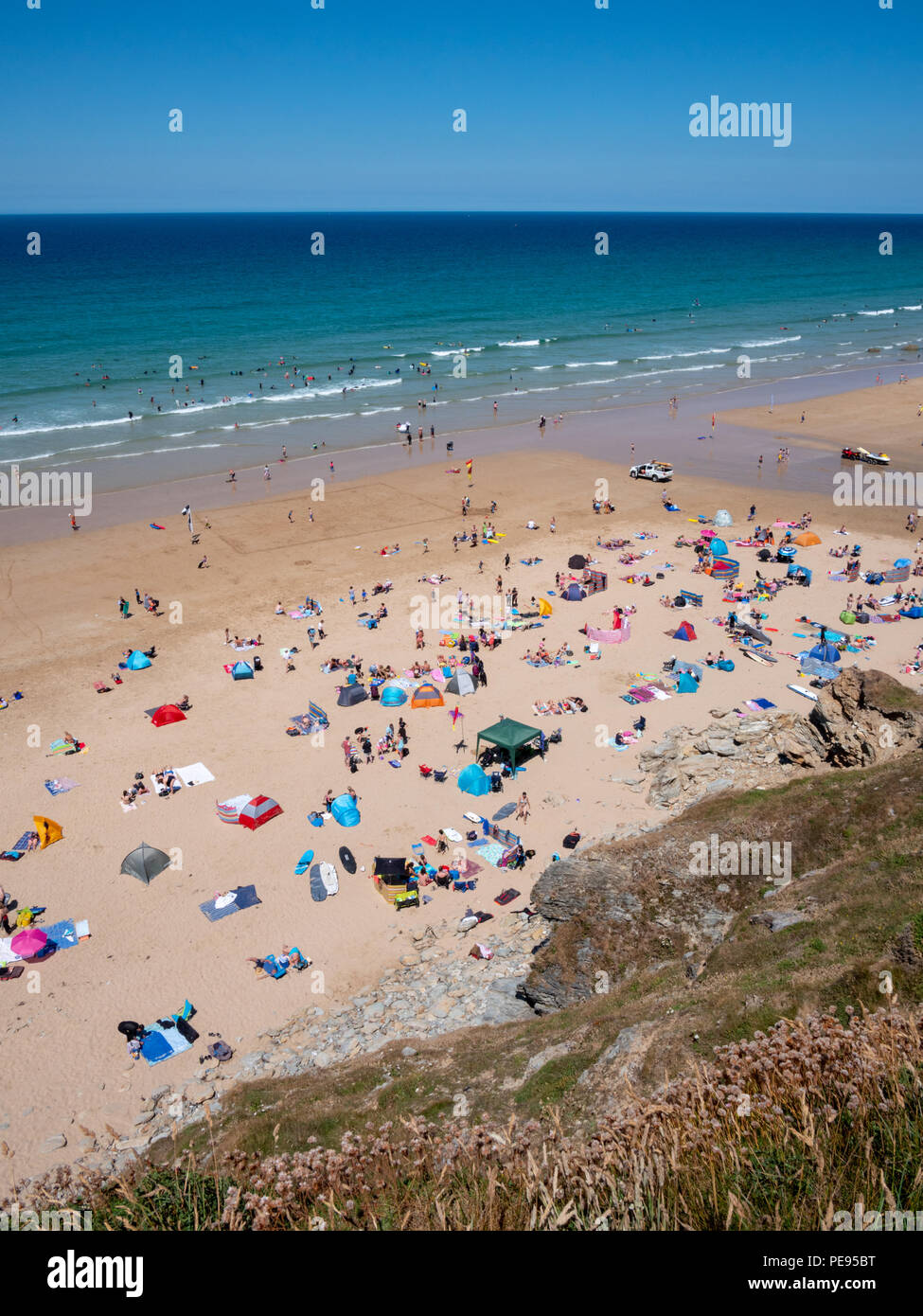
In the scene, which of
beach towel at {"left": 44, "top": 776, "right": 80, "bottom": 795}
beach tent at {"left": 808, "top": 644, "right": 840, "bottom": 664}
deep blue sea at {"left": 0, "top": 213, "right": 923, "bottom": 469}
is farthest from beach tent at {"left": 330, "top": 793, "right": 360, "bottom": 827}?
deep blue sea at {"left": 0, "top": 213, "right": 923, "bottom": 469}

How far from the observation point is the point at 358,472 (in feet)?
175

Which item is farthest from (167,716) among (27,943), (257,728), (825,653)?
(825,653)

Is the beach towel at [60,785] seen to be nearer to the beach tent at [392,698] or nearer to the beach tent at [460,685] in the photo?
the beach tent at [392,698]

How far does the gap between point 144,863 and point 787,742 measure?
57.8ft

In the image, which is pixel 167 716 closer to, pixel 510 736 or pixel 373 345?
pixel 510 736

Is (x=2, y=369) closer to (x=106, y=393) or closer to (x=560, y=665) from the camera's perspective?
(x=106, y=393)

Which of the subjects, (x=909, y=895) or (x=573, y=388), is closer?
(x=909, y=895)

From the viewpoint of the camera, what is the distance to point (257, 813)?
22859 mm
